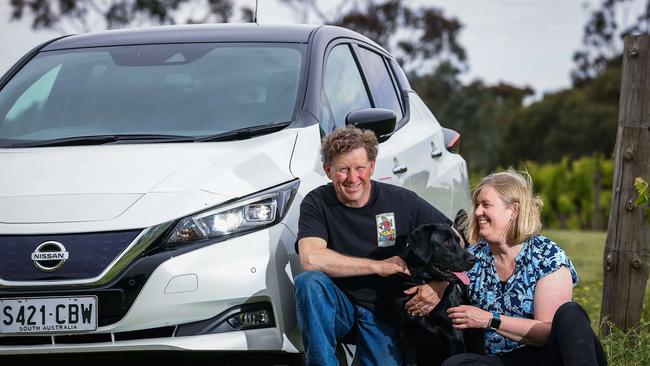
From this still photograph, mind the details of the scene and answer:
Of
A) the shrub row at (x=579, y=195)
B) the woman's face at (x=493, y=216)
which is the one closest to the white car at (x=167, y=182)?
the woman's face at (x=493, y=216)

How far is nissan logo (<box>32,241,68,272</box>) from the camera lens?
404 centimetres

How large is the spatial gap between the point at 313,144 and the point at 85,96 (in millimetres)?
1286

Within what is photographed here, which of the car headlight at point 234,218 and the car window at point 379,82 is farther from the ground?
the car window at point 379,82

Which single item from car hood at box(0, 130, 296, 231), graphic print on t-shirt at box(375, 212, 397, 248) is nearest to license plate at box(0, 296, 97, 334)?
car hood at box(0, 130, 296, 231)

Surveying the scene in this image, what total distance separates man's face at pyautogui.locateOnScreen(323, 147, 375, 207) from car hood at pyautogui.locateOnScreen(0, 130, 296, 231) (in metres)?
0.20

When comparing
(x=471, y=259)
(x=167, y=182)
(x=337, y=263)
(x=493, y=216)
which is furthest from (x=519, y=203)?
(x=167, y=182)

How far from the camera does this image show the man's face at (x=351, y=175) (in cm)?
448

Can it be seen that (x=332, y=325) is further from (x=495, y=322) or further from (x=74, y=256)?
(x=74, y=256)

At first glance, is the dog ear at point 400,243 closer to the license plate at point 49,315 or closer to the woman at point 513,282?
the woman at point 513,282

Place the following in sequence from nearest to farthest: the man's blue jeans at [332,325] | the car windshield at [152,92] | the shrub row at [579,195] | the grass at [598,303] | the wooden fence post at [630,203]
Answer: the man's blue jeans at [332,325], the car windshield at [152,92], the grass at [598,303], the wooden fence post at [630,203], the shrub row at [579,195]

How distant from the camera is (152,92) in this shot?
205 inches

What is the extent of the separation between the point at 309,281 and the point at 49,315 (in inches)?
39.0

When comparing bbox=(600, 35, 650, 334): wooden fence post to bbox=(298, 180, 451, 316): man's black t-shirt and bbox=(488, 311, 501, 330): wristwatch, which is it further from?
bbox=(488, 311, 501, 330): wristwatch

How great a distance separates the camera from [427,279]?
4.35 metres
